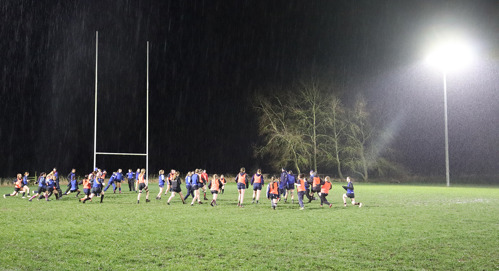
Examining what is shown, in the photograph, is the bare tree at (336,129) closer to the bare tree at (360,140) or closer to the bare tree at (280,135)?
the bare tree at (360,140)

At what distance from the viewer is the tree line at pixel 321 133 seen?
56.7 metres

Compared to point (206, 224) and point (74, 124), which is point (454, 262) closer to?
point (206, 224)

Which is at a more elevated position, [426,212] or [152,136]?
[152,136]

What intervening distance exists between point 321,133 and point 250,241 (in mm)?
50341

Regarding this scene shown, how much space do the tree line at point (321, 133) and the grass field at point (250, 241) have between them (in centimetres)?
4017

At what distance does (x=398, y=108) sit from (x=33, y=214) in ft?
178

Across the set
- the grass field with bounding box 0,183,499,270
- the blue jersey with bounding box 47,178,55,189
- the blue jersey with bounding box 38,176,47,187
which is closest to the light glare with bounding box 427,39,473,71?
the grass field with bounding box 0,183,499,270

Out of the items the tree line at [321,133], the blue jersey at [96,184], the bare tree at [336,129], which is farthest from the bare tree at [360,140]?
the blue jersey at [96,184]

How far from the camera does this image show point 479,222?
45.9ft

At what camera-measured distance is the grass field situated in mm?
8266

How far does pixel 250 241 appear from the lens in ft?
34.6

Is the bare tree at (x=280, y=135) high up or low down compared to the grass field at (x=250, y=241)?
up

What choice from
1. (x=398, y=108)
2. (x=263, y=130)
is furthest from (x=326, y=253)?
(x=398, y=108)

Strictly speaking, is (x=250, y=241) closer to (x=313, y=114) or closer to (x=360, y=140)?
(x=313, y=114)
